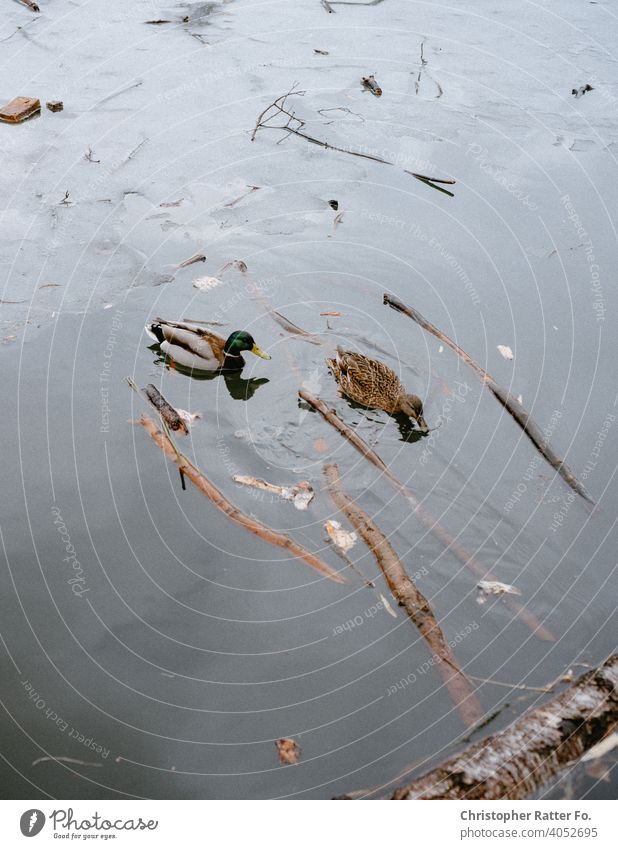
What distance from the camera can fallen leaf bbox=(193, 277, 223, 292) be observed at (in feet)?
24.1

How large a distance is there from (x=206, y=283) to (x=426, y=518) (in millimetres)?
3372

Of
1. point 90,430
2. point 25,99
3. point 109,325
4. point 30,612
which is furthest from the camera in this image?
point 25,99

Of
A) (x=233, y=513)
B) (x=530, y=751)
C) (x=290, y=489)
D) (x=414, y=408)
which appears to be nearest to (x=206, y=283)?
(x=414, y=408)

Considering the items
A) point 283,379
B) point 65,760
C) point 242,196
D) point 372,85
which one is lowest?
point 65,760

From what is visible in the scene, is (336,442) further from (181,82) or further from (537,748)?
(181,82)

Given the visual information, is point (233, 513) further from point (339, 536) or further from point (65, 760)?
point (65, 760)

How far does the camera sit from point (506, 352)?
677 centimetres

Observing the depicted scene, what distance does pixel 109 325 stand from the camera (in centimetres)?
682

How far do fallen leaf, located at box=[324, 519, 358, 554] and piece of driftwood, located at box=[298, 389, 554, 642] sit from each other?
0.51m

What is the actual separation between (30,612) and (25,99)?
7.24 metres

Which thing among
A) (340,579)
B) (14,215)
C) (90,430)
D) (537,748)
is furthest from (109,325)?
(537,748)

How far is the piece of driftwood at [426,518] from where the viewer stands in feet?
15.2

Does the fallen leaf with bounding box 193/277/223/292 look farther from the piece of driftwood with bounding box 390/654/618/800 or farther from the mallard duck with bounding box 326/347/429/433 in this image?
the piece of driftwood with bounding box 390/654/618/800

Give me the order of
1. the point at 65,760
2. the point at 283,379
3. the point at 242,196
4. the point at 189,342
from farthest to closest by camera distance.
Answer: the point at 242,196 → the point at 283,379 → the point at 189,342 → the point at 65,760
